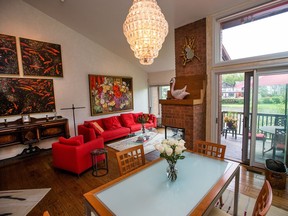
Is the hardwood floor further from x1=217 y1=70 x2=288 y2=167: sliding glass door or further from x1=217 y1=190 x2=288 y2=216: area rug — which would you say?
x1=217 y1=70 x2=288 y2=167: sliding glass door

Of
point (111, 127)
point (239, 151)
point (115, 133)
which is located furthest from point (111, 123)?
point (239, 151)

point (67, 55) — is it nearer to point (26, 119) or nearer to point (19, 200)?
point (26, 119)

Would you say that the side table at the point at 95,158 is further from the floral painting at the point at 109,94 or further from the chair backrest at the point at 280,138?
the chair backrest at the point at 280,138

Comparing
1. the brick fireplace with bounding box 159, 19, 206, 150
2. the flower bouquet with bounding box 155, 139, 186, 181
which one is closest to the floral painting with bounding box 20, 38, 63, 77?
the brick fireplace with bounding box 159, 19, 206, 150

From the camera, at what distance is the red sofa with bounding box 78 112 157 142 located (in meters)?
4.33

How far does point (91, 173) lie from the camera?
309cm

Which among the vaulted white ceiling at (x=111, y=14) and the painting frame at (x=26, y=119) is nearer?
the vaulted white ceiling at (x=111, y=14)

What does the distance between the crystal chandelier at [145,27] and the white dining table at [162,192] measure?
146 centimetres

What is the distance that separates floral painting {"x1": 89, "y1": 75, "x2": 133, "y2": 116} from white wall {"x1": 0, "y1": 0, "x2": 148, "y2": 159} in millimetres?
216

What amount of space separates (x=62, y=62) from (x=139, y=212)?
4924 millimetres

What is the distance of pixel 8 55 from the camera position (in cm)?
371

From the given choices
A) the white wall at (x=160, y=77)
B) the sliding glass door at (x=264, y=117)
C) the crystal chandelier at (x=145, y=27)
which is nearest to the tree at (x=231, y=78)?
the sliding glass door at (x=264, y=117)

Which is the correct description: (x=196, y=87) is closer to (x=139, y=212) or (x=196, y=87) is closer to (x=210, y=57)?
(x=210, y=57)

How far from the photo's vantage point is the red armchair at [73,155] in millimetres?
2880
